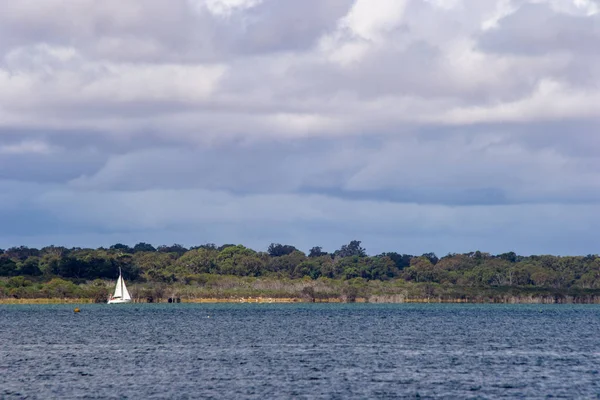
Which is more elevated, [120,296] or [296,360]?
[120,296]

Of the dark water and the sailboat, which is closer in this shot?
the dark water

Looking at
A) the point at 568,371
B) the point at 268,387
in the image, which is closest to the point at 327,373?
the point at 268,387

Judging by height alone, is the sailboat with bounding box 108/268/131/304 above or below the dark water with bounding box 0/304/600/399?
above

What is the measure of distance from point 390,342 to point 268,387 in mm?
32496

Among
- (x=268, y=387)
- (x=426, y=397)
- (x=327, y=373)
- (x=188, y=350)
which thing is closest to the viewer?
(x=426, y=397)

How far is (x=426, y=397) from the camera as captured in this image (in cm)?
5131

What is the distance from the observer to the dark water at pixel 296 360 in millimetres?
54250

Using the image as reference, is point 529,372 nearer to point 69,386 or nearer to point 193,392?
point 193,392

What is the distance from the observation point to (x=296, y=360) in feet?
229

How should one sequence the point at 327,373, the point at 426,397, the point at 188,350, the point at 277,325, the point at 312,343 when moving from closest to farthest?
the point at 426,397, the point at 327,373, the point at 188,350, the point at 312,343, the point at 277,325

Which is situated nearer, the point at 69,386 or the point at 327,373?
the point at 69,386

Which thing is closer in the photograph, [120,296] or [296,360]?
[296,360]

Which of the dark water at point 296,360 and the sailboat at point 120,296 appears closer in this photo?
the dark water at point 296,360

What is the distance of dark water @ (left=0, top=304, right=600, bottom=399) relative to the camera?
178 ft
